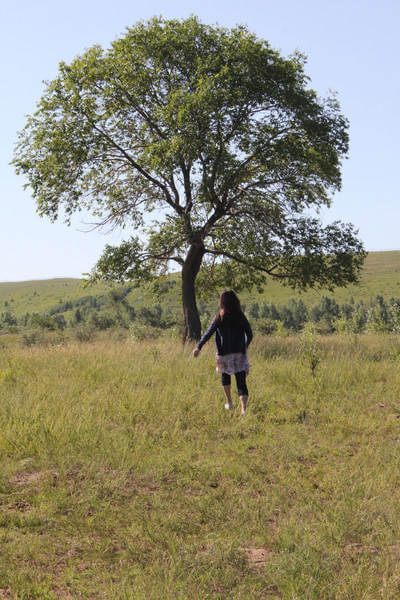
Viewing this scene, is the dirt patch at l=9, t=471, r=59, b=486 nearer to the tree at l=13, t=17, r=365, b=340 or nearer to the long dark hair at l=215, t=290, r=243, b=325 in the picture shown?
the long dark hair at l=215, t=290, r=243, b=325

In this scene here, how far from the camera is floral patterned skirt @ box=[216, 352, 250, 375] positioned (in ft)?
29.5

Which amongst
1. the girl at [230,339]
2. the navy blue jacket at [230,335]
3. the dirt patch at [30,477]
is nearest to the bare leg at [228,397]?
the girl at [230,339]

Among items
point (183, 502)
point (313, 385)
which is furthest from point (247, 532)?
point (313, 385)

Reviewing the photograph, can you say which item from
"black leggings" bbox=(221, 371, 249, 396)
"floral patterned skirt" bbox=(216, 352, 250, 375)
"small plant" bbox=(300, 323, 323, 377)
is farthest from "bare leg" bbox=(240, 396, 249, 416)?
"small plant" bbox=(300, 323, 323, 377)

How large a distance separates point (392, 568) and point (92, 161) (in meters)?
17.8

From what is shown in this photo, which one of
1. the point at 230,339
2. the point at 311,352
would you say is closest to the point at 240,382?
the point at 230,339

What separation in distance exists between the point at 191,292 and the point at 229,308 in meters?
10.8

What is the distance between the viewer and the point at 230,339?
9156 mm

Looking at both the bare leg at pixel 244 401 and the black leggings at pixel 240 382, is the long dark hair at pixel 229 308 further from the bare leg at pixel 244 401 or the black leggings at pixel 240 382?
the bare leg at pixel 244 401

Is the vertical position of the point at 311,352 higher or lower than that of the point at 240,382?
higher

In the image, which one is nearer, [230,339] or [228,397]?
[228,397]

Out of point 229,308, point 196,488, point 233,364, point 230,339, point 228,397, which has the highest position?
point 229,308

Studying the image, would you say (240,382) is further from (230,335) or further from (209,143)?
(209,143)

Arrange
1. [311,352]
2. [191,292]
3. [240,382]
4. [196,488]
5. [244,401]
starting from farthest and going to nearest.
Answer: [191,292], [311,352], [240,382], [244,401], [196,488]
